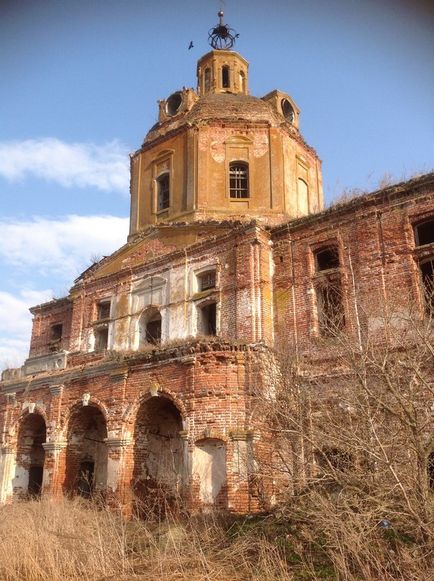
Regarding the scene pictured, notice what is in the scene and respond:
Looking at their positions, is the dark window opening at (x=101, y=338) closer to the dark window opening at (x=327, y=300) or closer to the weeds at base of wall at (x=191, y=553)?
the dark window opening at (x=327, y=300)

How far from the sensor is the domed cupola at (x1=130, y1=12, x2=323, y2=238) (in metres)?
21.8

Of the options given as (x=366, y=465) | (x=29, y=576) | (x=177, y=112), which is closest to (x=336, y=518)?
(x=366, y=465)

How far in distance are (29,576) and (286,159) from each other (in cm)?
1806

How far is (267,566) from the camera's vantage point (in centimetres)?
786

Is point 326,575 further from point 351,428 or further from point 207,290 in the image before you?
point 207,290

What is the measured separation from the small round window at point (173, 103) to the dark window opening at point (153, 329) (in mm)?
9976

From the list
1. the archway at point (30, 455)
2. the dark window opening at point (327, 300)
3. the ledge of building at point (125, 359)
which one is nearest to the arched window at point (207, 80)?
the dark window opening at point (327, 300)

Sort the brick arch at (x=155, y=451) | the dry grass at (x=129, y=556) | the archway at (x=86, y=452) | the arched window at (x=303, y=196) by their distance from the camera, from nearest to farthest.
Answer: the dry grass at (x=129, y=556) → the brick arch at (x=155, y=451) → the archway at (x=86, y=452) → the arched window at (x=303, y=196)

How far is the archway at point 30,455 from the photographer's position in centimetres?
1931

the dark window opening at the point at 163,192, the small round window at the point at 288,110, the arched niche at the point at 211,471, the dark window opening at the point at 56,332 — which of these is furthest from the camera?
the dark window opening at the point at 56,332

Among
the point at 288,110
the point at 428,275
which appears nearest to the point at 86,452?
the point at 428,275

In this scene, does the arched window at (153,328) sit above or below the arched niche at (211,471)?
above

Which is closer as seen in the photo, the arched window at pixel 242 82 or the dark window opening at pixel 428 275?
the dark window opening at pixel 428 275

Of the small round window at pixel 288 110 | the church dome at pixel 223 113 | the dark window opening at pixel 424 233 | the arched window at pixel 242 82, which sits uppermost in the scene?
the arched window at pixel 242 82
